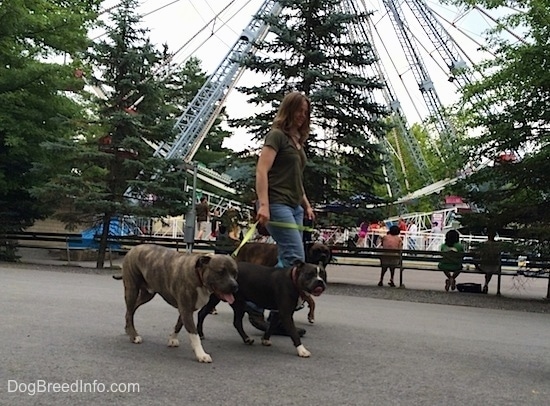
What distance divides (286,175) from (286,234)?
527 mm

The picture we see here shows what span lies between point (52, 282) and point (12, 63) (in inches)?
350

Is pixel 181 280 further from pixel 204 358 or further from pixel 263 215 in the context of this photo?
pixel 263 215

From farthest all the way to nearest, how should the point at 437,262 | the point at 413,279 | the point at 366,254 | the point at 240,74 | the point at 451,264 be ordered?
the point at 240,74, the point at 413,279, the point at 366,254, the point at 437,262, the point at 451,264

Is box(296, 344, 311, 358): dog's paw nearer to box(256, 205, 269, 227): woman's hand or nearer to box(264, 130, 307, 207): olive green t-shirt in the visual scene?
box(256, 205, 269, 227): woman's hand

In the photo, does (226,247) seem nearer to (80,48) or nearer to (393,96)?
(80,48)

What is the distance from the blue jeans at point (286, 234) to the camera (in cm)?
580

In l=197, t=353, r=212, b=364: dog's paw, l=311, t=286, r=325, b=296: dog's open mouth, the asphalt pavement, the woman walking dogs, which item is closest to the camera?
the asphalt pavement

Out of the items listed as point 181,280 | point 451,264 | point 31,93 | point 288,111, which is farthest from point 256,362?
point 31,93

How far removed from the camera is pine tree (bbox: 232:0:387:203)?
15.3 m

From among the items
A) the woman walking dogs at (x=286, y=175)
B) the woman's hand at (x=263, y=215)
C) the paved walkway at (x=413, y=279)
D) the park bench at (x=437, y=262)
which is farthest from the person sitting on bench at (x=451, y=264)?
the woman's hand at (x=263, y=215)

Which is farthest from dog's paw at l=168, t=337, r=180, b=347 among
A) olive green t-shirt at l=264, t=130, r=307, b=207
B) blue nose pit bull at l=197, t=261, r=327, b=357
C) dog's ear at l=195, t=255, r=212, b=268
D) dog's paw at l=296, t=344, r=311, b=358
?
olive green t-shirt at l=264, t=130, r=307, b=207

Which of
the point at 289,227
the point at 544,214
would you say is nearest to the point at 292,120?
the point at 289,227

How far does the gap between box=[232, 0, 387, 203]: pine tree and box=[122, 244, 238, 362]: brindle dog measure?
959 cm

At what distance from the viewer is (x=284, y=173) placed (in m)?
5.87
